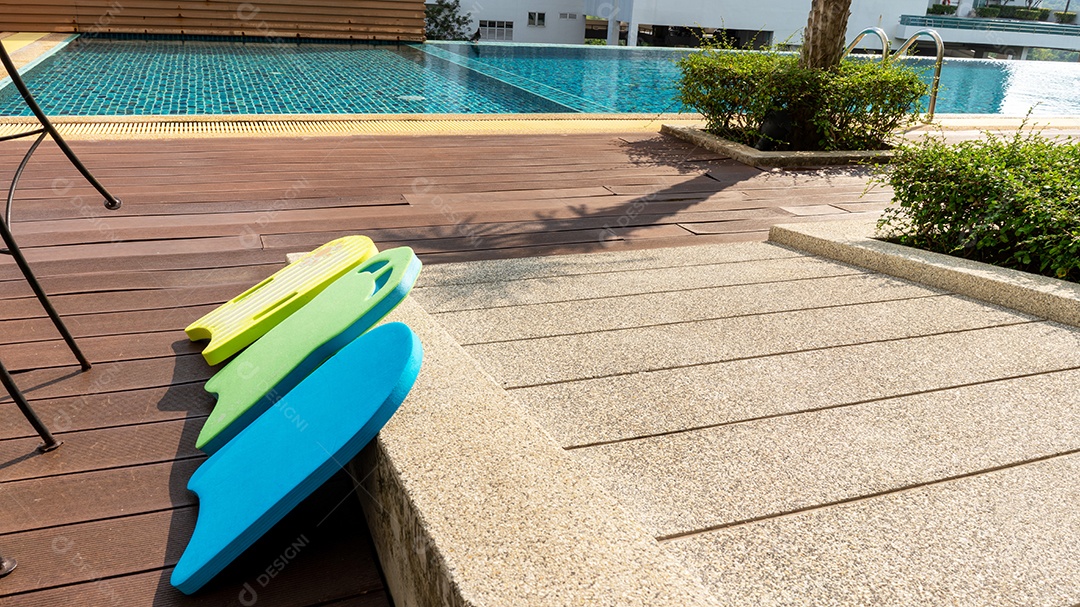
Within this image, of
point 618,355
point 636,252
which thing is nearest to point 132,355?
point 618,355

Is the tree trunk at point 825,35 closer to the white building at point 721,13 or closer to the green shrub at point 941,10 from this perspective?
the white building at point 721,13

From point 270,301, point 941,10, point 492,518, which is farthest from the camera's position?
point 941,10

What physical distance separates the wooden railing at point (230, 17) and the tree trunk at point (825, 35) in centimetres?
1340

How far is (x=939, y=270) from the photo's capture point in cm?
300

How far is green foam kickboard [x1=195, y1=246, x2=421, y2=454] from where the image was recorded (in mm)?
2053

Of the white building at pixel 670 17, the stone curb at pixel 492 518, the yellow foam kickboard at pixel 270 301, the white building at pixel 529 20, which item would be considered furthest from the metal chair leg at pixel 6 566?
the white building at pixel 529 20

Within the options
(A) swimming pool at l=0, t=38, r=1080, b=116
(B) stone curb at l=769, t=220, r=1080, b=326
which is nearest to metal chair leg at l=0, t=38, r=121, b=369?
(B) stone curb at l=769, t=220, r=1080, b=326

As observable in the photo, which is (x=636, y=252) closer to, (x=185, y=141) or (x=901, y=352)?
(x=901, y=352)

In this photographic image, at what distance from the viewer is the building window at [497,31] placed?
26.1 metres

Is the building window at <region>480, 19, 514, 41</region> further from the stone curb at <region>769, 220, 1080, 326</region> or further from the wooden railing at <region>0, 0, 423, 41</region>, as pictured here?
the stone curb at <region>769, 220, 1080, 326</region>

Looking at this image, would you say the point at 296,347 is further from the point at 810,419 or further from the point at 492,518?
the point at 810,419

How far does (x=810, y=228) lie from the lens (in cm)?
373

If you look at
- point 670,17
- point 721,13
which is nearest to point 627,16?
point 670,17

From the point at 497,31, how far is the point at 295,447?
26.5 meters
